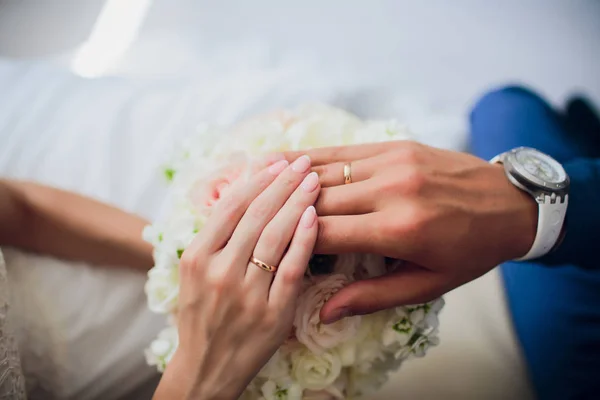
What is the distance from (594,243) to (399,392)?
0.39m

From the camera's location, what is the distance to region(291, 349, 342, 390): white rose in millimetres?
570

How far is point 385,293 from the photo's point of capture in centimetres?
57

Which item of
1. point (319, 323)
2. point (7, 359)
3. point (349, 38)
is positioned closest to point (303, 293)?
point (319, 323)

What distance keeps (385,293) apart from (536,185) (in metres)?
0.27

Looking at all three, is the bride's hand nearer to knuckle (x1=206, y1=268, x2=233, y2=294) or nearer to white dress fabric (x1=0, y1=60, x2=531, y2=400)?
knuckle (x1=206, y1=268, x2=233, y2=294)

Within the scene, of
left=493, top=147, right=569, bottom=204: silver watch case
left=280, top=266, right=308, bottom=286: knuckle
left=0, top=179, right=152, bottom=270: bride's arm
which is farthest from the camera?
left=0, top=179, right=152, bottom=270: bride's arm

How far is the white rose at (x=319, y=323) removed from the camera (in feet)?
1.85

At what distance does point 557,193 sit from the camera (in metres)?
0.67

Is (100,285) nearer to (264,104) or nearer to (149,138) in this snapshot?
(149,138)

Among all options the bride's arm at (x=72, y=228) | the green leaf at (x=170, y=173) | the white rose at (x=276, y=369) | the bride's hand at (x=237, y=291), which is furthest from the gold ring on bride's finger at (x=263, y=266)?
the bride's arm at (x=72, y=228)

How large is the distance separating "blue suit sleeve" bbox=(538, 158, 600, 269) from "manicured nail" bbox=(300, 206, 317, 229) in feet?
1.27

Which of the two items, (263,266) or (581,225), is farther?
(581,225)

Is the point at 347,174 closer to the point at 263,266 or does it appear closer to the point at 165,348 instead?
the point at 263,266

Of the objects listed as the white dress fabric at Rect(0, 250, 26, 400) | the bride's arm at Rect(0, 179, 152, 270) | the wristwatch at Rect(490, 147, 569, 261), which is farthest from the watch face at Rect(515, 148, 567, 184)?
the white dress fabric at Rect(0, 250, 26, 400)
